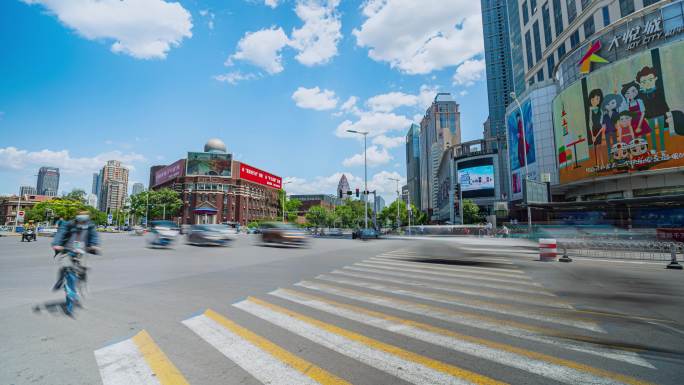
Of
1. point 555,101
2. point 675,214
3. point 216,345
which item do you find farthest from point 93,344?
point 555,101

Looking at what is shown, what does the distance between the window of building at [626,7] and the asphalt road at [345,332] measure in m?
43.0

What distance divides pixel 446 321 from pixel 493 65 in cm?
14983

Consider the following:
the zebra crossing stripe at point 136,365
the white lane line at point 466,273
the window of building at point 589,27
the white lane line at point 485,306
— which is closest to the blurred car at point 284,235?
the white lane line at point 466,273

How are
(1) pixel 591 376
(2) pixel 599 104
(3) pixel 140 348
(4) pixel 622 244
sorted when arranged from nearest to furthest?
(1) pixel 591 376, (3) pixel 140 348, (4) pixel 622 244, (2) pixel 599 104

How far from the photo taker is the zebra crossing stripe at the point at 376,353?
9.98 ft

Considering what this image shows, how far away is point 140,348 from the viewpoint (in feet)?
12.5

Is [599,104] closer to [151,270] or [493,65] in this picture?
[151,270]

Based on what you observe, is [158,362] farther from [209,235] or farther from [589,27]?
[589,27]

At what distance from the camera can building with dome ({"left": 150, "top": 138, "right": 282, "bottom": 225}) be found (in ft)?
265

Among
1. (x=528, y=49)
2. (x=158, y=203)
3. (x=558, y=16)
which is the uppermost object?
(x=528, y=49)

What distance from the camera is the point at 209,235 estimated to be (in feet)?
70.5

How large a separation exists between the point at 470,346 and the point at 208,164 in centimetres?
8757

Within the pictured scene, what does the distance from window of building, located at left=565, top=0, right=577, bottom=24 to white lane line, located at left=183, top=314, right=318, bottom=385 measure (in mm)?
57427

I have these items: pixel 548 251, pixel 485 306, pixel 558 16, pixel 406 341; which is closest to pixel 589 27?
pixel 558 16
